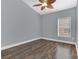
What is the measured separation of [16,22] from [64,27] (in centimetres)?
299

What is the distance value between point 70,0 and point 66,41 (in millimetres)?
2543

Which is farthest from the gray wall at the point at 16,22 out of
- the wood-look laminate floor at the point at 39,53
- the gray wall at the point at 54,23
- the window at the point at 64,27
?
the window at the point at 64,27

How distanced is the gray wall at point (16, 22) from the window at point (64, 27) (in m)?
1.68

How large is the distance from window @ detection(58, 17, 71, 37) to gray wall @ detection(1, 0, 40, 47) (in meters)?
1.68

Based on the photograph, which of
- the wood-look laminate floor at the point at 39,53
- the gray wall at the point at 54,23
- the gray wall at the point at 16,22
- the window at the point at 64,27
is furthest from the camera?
the window at the point at 64,27

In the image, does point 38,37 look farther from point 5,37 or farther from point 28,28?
point 5,37

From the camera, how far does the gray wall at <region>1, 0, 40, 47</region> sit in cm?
408

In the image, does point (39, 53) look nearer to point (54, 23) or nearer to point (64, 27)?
point (64, 27)

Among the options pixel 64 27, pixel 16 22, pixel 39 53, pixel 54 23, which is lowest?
pixel 39 53

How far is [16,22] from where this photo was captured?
4703 millimetres

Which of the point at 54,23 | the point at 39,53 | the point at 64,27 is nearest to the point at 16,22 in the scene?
the point at 39,53

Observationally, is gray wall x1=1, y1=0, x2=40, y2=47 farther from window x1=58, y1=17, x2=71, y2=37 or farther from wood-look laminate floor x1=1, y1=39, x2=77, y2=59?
window x1=58, y1=17, x2=71, y2=37

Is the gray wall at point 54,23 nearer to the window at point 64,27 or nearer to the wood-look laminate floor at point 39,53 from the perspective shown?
the window at point 64,27

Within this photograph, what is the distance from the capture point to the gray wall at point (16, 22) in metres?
4.08
